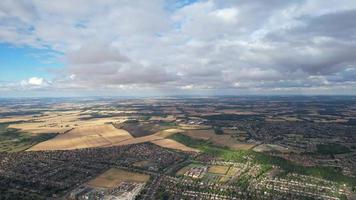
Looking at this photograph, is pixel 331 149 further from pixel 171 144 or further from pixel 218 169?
pixel 171 144

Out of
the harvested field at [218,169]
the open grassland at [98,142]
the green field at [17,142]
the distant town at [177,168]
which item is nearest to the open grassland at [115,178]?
the distant town at [177,168]

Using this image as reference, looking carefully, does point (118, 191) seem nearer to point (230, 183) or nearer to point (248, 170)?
point (230, 183)

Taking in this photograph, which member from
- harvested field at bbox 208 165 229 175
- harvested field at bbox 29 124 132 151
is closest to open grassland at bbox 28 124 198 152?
harvested field at bbox 29 124 132 151

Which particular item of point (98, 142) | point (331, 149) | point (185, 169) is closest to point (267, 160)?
point (185, 169)

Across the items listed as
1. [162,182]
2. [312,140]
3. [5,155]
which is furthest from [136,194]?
[312,140]

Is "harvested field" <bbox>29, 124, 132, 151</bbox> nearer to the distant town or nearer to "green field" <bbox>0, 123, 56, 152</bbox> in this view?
the distant town
